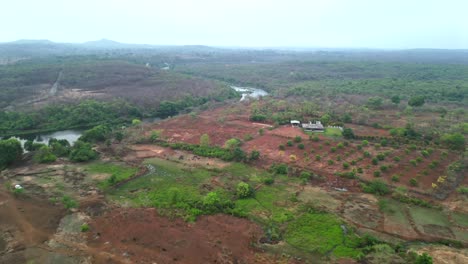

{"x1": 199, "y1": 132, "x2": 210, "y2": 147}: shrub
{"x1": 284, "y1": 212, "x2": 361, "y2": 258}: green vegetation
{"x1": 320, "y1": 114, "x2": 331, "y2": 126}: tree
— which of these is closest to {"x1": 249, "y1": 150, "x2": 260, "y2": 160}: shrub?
{"x1": 199, "y1": 132, "x2": 210, "y2": 147}: shrub

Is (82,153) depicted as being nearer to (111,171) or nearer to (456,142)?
(111,171)

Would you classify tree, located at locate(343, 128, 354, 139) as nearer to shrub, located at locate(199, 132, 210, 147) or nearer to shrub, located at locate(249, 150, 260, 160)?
shrub, located at locate(249, 150, 260, 160)

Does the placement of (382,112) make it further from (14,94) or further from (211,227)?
(14,94)

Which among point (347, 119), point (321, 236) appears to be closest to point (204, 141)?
point (321, 236)

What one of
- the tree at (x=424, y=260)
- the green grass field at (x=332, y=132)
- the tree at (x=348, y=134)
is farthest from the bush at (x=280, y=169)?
the tree at (x=424, y=260)

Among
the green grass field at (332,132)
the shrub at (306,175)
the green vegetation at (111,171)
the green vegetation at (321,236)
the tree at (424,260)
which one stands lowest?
the green vegetation at (111,171)

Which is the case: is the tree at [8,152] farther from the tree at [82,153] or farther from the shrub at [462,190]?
the shrub at [462,190]

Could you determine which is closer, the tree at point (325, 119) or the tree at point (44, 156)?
the tree at point (44, 156)

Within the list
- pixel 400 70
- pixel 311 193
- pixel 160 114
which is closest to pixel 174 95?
pixel 160 114
